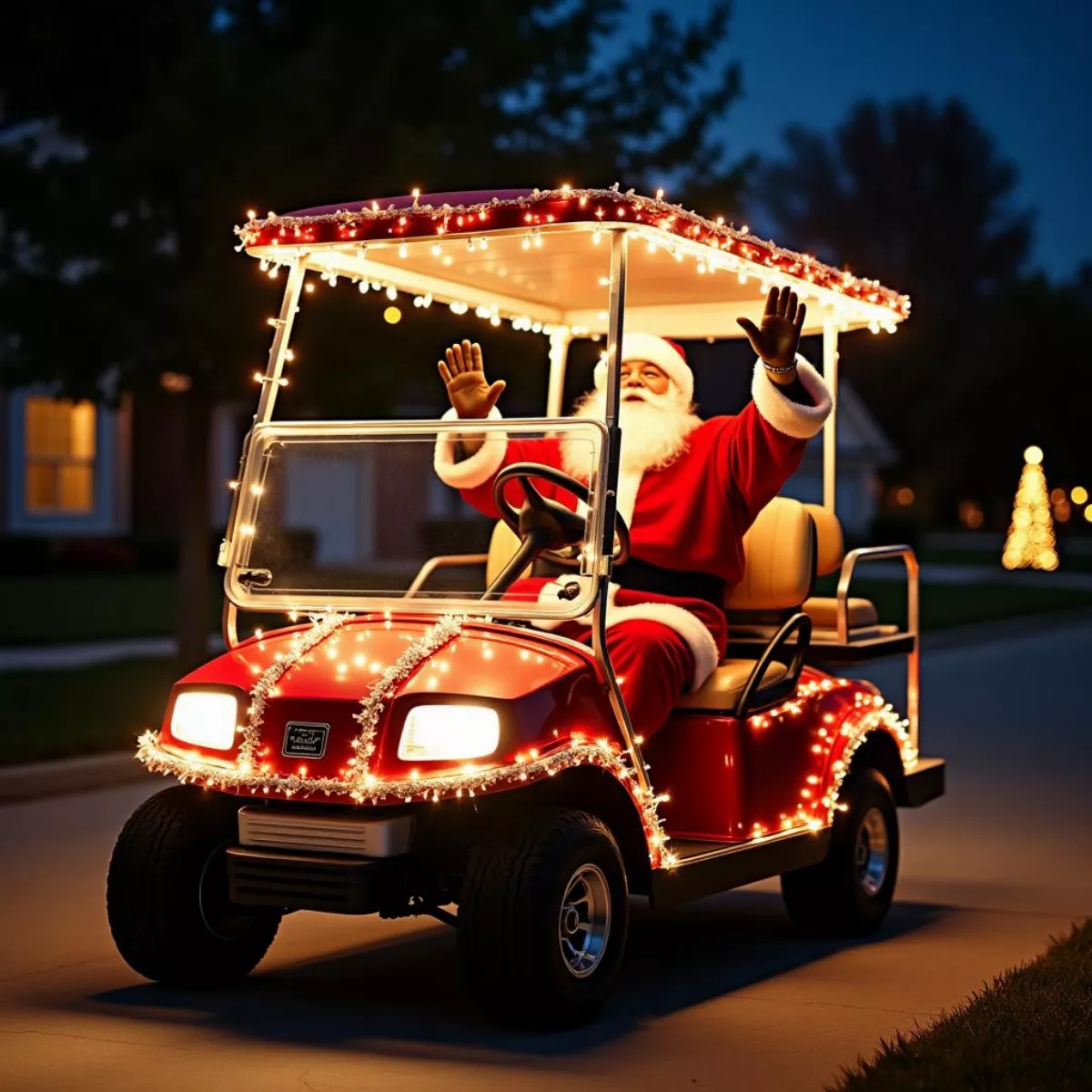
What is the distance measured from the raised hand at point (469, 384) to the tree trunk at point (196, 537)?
8739 millimetres

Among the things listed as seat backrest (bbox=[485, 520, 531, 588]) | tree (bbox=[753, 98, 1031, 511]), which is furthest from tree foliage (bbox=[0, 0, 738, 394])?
tree (bbox=[753, 98, 1031, 511])

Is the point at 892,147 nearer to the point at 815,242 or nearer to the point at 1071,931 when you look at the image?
the point at 815,242

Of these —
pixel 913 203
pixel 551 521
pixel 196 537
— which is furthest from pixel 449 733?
pixel 913 203

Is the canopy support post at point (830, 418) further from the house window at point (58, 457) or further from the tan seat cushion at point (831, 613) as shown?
the house window at point (58, 457)

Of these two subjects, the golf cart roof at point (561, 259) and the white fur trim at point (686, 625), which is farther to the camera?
the white fur trim at point (686, 625)

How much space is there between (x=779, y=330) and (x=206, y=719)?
209cm

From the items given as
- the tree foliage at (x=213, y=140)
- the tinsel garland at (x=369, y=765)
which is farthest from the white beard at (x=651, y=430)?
the tree foliage at (x=213, y=140)

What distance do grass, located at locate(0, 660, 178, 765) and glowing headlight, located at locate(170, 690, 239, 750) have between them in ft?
18.2

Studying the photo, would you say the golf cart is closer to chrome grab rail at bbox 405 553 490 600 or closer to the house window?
chrome grab rail at bbox 405 553 490 600

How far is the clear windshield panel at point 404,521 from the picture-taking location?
6742 mm

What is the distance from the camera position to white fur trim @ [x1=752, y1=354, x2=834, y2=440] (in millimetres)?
7047

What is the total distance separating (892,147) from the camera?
101062mm

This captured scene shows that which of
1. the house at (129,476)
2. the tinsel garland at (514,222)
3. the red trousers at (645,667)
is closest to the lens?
the tinsel garland at (514,222)

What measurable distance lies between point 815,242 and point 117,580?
74.0 metres
